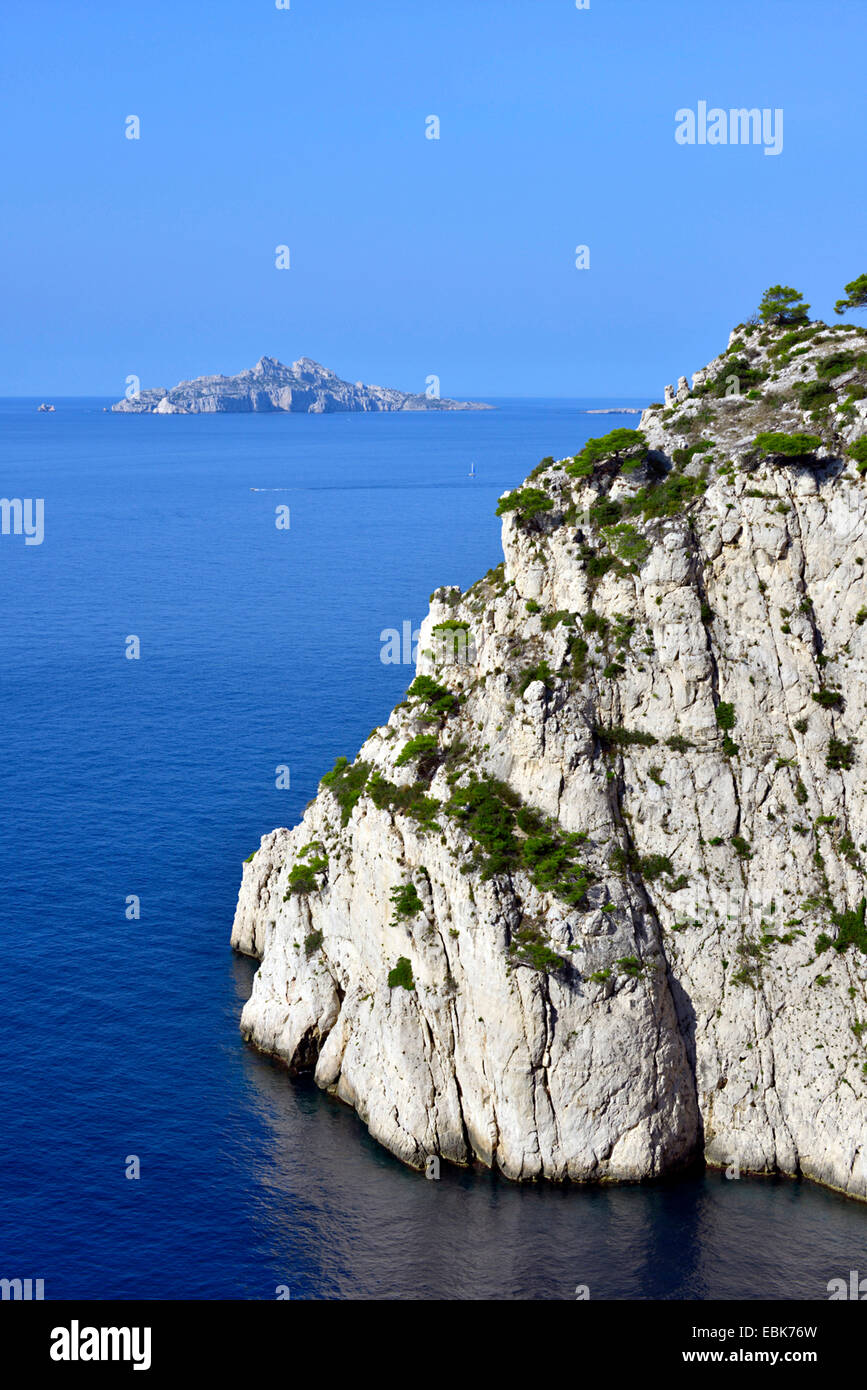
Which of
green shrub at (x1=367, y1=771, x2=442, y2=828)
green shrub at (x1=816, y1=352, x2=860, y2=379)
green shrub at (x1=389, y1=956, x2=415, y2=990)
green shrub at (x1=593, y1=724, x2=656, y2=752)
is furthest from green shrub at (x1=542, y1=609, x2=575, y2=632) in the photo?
green shrub at (x1=816, y1=352, x2=860, y2=379)

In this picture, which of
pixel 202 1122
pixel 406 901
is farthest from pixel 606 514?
pixel 202 1122

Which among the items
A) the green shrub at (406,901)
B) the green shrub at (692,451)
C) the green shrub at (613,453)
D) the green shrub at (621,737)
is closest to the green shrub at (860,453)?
the green shrub at (692,451)

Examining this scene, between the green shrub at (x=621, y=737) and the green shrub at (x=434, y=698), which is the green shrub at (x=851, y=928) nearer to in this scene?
the green shrub at (x=621, y=737)

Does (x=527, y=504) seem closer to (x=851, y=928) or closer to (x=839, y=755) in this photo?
(x=839, y=755)

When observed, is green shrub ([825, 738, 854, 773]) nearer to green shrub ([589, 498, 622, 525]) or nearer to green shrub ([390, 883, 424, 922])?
green shrub ([589, 498, 622, 525])
